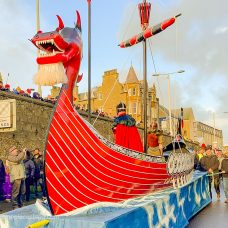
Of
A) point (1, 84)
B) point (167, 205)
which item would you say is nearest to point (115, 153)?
point (167, 205)

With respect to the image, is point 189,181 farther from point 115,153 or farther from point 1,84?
point 1,84

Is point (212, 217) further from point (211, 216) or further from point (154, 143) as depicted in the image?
point (154, 143)

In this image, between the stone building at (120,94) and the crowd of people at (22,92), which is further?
the stone building at (120,94)

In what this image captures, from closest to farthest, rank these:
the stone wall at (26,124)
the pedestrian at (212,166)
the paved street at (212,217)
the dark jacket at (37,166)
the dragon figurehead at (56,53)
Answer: the dragon figurehead at (56,53), the paved street at (212,217), the dark jacket at (37,166), the pedestrian at (212,166), the stone wall at (26,124)

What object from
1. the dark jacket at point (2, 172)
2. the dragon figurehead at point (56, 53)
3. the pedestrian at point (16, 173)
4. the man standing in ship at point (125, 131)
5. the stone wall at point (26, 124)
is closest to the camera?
the dragon figurehead at point (56, 53)

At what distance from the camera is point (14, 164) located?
36.3 feet

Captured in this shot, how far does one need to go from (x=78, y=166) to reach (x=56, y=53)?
1.66m

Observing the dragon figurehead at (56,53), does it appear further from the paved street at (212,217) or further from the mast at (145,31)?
the paved street at (212,217)

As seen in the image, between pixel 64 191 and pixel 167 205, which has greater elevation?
pixel 64 191

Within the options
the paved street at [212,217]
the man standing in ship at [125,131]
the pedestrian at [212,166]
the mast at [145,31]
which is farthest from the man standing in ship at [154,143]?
the pedestrian at [212,166]

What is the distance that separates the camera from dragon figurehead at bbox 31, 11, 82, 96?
5.42 meters

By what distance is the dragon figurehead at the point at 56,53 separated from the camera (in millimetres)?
5418

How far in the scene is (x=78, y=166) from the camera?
5523 mm

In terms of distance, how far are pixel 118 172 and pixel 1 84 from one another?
12512mm
